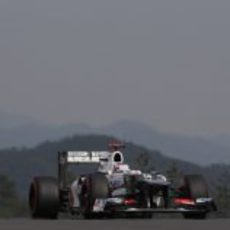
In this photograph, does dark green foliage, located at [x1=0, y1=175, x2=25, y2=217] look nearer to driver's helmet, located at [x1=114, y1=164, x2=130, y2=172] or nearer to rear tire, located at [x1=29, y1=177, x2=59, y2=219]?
driver's helmet, located at [x1=114, y1=164, x2=130, y2=172]

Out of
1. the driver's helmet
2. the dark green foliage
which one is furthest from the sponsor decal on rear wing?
the dark green foliage

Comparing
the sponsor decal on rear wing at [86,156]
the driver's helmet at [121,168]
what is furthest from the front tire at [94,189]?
the sponsor decal on rear wing at [86,156]

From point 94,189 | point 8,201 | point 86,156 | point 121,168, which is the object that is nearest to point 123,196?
point 94,189

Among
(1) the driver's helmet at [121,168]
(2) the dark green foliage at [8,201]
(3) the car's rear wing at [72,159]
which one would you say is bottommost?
(1) the driver's helmet at [121,168]

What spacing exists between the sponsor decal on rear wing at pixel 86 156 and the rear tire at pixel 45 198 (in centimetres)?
250

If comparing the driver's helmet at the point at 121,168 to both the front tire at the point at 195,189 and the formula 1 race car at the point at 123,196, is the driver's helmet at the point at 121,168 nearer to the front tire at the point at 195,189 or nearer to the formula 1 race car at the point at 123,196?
the formula 1 race car at the point at 123,196

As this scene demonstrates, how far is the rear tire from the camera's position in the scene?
27219mm

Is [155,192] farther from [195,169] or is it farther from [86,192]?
[195,169]

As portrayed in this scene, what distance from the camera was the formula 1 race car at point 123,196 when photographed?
26438 mm

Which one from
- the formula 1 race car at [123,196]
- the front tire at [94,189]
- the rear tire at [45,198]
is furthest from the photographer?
the rear tire at [45,198]

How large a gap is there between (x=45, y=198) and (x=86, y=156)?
3.09m

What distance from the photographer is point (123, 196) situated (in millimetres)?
26969

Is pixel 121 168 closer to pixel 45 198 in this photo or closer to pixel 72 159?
pixel 72 159

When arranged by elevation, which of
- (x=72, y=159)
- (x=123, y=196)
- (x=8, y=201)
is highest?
(x=8, y=201)
